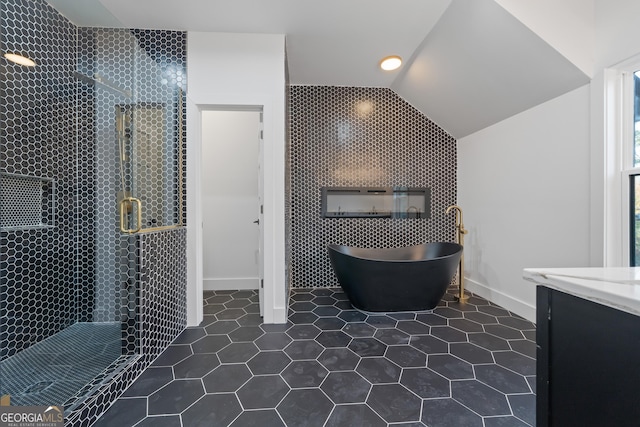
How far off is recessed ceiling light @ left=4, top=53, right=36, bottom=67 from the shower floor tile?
1.94 m

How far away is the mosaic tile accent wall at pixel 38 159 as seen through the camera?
170 centimetres

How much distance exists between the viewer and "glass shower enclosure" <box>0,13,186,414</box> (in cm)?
169

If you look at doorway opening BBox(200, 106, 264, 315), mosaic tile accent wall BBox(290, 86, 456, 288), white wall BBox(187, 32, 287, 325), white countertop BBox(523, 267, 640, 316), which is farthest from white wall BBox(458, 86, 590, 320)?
doorway opening BBox(200, 106, 264, 315)

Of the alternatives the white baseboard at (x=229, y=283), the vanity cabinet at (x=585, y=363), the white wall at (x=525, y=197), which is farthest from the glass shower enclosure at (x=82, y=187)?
the white wall at (x=525, y=197)

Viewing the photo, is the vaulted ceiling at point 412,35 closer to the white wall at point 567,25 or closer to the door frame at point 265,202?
the white wall at point 567,25

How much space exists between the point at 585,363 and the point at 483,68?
240cm

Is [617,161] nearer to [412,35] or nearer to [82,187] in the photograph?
[412,35]

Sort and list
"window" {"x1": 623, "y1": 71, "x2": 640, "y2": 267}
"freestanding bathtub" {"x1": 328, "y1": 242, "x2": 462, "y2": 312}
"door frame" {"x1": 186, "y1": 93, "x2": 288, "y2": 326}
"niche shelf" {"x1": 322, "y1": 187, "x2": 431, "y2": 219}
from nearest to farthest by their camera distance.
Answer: "window" {"x1": 623, "y1": 71, "x2": 640, "y2": 267}, "door frame" {"x1": 186, "y1": 93, "x2": 288, "y2": 326}, "freestanding bathtub" {"x1": 328, "y1": 242, "x2": 462, "y2": 312}, "niche shelf" {"x1": 322, "y1": 187, "x2": 431, "y2": 219}

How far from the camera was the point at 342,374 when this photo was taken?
1.58 m

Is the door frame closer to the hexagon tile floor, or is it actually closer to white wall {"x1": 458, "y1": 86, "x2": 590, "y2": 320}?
the hexagon tile floor

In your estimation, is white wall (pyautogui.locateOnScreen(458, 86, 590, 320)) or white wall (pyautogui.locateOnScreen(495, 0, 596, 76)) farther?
white wall (pyautogui.locateOnScreen(458, 86, 590, 320))

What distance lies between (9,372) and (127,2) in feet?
8.55

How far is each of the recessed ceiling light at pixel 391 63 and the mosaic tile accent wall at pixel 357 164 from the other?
0.50m

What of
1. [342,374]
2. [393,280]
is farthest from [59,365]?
[393,280]
